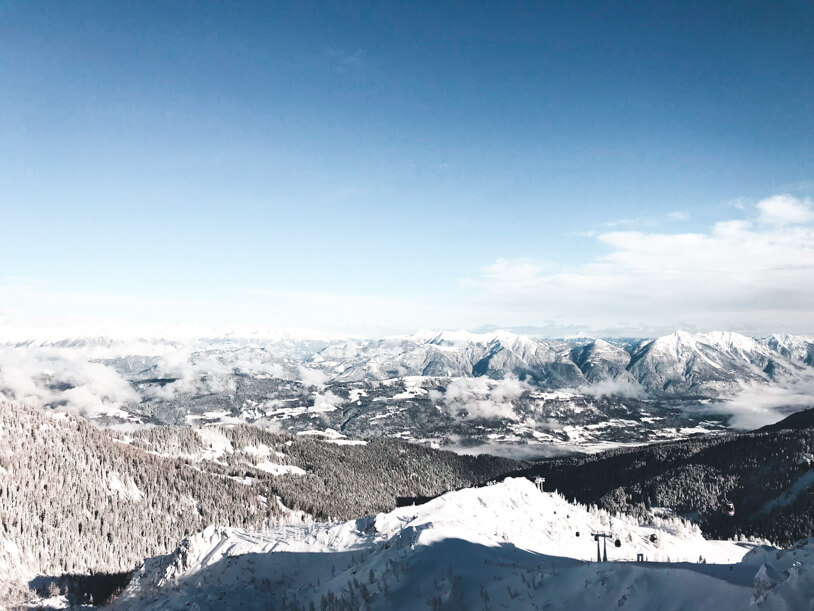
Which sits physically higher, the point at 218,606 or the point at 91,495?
the point at 218,606

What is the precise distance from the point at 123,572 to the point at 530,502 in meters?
142

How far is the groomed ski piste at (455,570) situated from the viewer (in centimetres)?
2403

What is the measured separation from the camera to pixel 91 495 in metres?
190

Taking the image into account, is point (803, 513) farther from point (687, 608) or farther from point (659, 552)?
point (687, 608)

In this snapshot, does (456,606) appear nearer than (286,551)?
Yes

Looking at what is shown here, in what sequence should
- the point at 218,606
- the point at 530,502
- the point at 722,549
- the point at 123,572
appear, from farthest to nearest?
the point at 123,572 < the point at 722,549 < the point at 530,502 < the point at 218,606

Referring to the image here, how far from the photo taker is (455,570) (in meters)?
38.4

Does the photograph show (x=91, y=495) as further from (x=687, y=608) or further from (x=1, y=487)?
(x=687, y=608)

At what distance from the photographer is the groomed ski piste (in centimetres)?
2403

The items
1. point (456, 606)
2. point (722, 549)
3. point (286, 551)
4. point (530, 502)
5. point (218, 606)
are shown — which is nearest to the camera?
point (456, 606)

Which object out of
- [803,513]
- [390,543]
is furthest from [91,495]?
[803,513]

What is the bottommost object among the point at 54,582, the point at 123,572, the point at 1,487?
the point at 123,572

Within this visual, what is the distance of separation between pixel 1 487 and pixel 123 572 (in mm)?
59397

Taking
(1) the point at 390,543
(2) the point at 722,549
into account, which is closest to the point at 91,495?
(1) the point at 390,543
